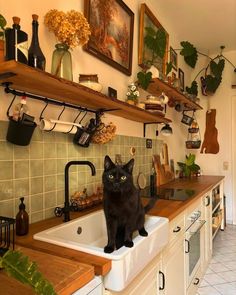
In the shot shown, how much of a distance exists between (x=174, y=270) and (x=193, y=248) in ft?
1.77

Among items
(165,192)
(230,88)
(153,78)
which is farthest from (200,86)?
(165,192)

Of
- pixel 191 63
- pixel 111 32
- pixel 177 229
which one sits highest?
pixel 191 63

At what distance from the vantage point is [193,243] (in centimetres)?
195

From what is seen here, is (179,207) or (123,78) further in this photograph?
(123,78)

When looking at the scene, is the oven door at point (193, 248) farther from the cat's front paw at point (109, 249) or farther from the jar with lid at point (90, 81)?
the jar with lid at point (90, 81)

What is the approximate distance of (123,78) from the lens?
205cm

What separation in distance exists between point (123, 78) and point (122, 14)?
50 centimetres

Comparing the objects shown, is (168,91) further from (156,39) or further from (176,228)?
(176,228)

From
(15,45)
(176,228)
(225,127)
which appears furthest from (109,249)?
(225,127)

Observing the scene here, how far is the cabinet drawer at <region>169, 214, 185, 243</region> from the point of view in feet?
4.71

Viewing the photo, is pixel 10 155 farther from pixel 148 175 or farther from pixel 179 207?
pixel 148 175

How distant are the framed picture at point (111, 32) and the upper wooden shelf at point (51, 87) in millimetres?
399

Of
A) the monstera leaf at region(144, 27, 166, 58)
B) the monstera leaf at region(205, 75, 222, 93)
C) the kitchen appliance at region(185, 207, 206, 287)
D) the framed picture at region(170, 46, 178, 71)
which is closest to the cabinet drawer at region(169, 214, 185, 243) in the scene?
the kitchen appliance at region(185, 207, 206, 287)

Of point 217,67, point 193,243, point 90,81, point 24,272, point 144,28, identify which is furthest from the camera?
point 217,67
